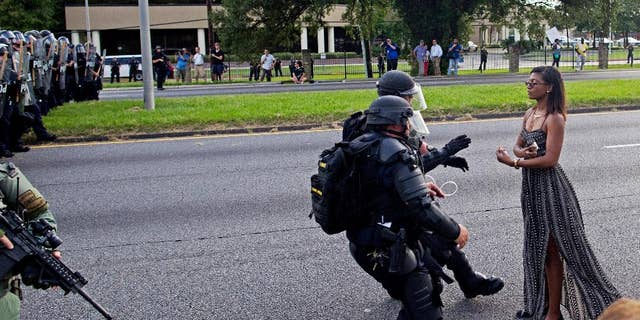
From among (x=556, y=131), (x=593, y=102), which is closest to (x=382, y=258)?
(x=556, y=131)

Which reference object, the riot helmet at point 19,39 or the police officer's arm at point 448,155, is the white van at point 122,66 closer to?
the riot helmet at point 19,39

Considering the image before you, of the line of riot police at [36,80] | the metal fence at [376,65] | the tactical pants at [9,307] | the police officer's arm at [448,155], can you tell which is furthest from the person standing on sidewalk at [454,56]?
the tactical pants at [9,307]

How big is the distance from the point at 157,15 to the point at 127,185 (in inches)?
2189

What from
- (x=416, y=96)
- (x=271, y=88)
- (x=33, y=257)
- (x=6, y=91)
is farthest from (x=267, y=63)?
(x=33, y=257)

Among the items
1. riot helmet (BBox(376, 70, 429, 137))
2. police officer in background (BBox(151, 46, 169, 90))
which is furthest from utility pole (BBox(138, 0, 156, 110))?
riot helmet (BBox(376, 70, 429, 137))

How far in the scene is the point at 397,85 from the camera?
488 centimetres

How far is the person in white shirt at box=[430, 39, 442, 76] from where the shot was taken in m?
34.2

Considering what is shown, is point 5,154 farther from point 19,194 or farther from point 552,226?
point 552,226

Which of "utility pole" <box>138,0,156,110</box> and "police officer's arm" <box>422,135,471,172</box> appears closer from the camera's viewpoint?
"police officer's arm" <box>422,135,471,172</box>

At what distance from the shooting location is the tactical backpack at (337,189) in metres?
3.91

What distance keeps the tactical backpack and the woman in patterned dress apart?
134 cm

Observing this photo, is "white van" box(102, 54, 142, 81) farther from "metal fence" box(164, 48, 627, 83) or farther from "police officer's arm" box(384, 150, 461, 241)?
"police officer's arm" box(384, 150, 461, 241)

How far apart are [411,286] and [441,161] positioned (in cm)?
118

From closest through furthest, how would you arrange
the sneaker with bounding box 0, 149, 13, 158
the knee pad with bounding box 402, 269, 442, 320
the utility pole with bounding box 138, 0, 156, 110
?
the knee pad with bounding box 402, 269, 442, 320
the sneaker with bounding box 0, 149, 13, 158
the utility pole with bounding box 138, 0, 156, 110
